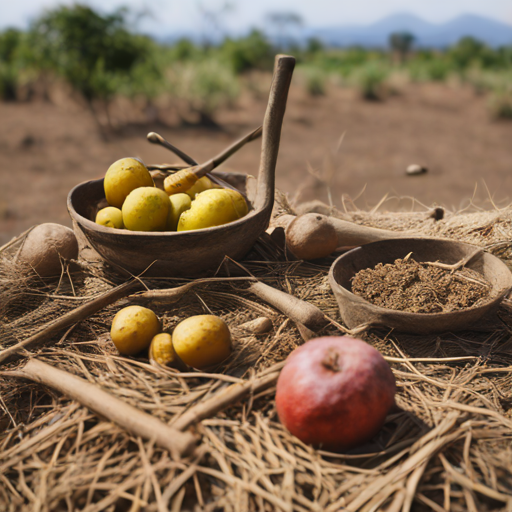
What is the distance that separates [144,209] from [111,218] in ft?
0.66

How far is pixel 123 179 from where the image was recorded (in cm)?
235

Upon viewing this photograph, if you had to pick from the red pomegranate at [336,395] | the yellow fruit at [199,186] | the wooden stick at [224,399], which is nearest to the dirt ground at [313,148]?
the yellow fruit at [199,186]

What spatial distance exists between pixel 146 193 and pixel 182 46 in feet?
70.7

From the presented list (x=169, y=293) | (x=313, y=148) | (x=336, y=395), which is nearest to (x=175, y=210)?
(x=169, y=293)

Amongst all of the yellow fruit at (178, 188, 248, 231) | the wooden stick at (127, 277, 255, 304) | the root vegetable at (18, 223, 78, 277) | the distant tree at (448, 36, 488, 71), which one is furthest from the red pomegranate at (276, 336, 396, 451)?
the distant tree at (448, 36, 488, 71)

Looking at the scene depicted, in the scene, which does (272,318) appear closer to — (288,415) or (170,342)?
(170,342)

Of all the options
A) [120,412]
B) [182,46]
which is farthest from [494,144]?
[182,46]

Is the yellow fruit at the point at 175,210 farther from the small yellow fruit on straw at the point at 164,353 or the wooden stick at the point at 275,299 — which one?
the small yellow fruit on straw at the point at 164,353

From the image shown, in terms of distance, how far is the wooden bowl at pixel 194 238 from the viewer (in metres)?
2.05

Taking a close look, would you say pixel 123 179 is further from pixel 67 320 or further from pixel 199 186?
pixel 67 320

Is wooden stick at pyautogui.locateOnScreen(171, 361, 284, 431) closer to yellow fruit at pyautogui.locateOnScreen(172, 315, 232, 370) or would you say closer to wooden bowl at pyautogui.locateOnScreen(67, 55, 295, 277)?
yellow fruit at pyautogui.locateOnScreen(172, 315, 232, 370)

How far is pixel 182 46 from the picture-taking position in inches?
840

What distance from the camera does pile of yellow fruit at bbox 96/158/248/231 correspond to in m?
2.17

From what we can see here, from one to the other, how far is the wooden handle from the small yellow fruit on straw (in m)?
0.83
